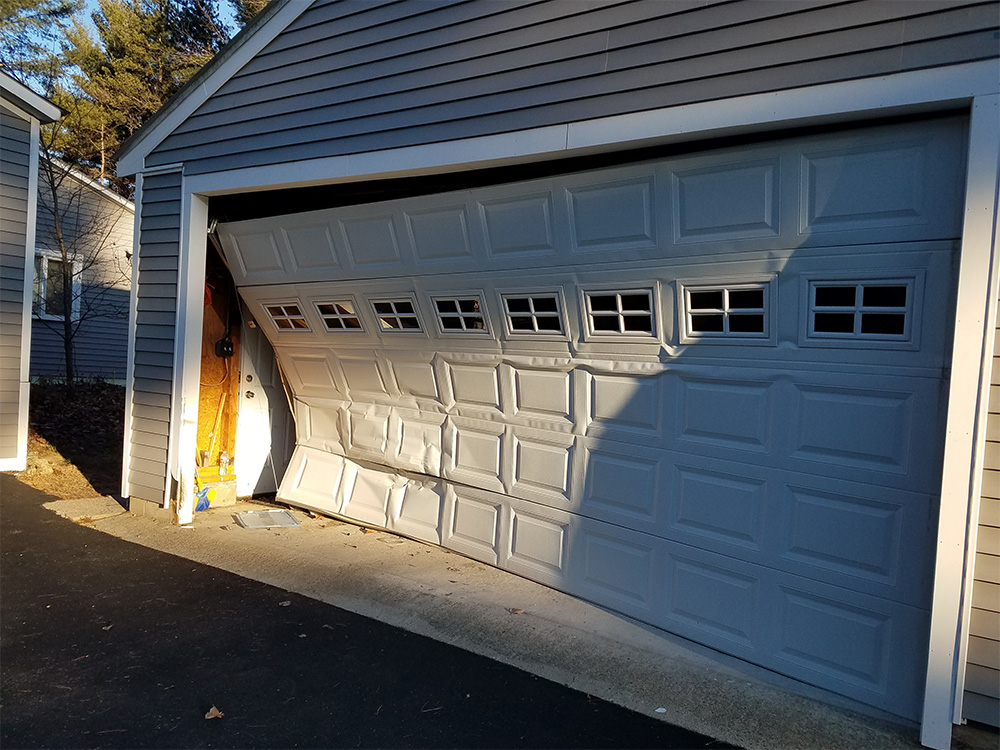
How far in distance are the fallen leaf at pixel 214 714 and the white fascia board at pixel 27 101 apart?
7939 mm

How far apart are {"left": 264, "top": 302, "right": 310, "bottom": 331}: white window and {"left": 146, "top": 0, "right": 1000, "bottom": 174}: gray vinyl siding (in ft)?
4.42

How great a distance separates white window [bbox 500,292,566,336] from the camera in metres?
4.56

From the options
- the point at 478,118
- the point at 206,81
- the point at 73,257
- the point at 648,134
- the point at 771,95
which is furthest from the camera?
the point at 73,257

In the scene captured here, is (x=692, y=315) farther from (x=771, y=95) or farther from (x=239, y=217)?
(x=239, y=217)

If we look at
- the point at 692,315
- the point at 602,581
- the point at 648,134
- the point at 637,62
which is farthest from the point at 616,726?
the point at 637,62

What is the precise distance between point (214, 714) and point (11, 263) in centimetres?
727

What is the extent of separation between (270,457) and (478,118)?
483cm

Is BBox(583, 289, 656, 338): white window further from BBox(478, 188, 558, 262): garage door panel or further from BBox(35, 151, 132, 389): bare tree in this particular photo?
BBox(35, 151, 132, 389): bare tree

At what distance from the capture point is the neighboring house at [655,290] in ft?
10.2

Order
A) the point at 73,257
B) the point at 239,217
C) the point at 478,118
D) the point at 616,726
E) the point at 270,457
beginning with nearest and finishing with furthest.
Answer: the point at 616,726 < the point at 478,118 < the point at 239,217 < the point at 270,457 < the point at 73,257

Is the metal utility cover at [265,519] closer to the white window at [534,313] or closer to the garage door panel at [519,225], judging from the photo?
the white window at [534,313]

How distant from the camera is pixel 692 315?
3.93 meters

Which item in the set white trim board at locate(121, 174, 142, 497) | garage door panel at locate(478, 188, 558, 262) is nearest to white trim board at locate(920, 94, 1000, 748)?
garage door panel at locate(478, 188, 558, 262)

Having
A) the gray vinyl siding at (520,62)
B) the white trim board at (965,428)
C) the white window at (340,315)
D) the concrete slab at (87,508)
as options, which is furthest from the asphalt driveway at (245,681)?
the gray vinyl siding at (520,62)
